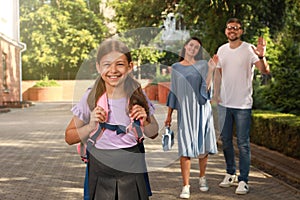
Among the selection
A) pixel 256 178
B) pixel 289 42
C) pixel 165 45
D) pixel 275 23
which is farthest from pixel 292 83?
pixel 165 45

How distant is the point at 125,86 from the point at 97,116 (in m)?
0.26

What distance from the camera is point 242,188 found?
6289mm

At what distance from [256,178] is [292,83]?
569cm

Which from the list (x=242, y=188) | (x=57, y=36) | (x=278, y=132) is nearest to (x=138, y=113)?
(x=242, y=188)

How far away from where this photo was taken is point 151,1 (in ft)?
58.8

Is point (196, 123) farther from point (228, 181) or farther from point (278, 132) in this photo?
point (278, 132)

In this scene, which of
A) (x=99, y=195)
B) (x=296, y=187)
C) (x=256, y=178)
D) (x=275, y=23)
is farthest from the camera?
(x=275, y=23)

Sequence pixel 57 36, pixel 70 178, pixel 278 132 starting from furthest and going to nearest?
pixel 57 36 < pixel 278 132 < pixel 70 178

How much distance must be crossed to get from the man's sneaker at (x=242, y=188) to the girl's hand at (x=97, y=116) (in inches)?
146

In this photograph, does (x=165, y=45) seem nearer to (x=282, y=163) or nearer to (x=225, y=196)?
(x=225, y=196)

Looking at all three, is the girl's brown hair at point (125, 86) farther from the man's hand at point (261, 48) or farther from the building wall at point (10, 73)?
the building wall at point (10, 73)

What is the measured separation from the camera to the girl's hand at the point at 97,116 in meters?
2.87

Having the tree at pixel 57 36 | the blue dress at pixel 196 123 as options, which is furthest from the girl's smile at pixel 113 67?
the tree at pixel 57 36

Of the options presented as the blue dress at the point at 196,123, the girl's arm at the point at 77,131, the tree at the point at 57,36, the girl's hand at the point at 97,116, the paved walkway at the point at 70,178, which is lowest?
the paved walkway at the point at 70,178
